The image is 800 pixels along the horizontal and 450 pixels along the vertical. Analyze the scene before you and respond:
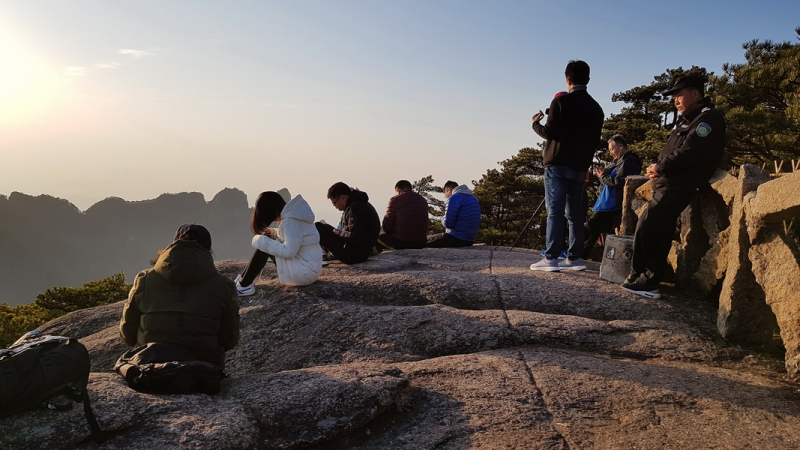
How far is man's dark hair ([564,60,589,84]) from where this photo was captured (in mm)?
7645

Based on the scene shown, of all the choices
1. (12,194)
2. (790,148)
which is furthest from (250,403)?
(12,194)

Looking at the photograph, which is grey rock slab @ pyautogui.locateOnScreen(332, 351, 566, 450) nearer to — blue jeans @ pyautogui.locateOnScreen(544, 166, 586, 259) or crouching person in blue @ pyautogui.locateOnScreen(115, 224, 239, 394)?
crouching person in blue @ pyautogui.locateOnScreen(115, 224, 239, 394)

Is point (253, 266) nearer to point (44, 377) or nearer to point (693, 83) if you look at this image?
point (44, 377)

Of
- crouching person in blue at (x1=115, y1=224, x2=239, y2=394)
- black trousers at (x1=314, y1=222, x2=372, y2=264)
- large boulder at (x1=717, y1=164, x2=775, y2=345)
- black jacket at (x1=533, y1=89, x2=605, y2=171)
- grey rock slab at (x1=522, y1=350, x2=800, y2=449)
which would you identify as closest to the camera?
grey rock slab at (x1=522, y1=350, x2=800, y2=449)

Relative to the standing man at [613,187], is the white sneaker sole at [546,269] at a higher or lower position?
lower

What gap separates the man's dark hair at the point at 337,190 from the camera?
9156 millimetres

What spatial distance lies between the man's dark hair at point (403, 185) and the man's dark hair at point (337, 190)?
2.89 meters

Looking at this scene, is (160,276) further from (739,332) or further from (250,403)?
(739,332)

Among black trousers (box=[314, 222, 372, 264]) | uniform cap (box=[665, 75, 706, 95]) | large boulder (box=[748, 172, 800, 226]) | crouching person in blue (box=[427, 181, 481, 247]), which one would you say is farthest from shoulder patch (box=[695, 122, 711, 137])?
crouching person in blue (box=[427, 181, 481, 247])

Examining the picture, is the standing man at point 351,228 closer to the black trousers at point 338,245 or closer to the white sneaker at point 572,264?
the black trousers at point 338,245

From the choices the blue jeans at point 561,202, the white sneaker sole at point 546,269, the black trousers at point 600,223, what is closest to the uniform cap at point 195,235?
the blue jeans at point 561,202

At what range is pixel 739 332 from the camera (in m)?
5.87

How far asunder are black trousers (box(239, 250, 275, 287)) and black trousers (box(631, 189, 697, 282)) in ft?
17.6

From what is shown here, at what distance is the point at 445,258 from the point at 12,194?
134 metres
